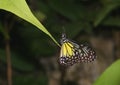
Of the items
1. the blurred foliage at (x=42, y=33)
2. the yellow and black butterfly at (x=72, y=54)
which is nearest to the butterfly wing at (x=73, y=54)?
the yellow and black butterfly at (x=72, y=54)

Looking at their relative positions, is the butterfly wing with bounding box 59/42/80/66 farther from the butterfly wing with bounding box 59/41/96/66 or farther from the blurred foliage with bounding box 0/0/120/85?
the blurred foliage with bounding box 0/0/120/85

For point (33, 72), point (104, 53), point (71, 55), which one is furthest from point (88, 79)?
point (71, 55)

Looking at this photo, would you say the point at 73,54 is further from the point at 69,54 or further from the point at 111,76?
the point at 111,76

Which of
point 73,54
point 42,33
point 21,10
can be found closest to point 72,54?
point 73,54

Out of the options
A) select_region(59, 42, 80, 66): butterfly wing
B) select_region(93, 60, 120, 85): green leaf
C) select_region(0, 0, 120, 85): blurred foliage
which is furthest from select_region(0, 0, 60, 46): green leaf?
select_region(0, 0, 120, 85): blurred foliage

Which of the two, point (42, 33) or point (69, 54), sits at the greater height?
point (42, 33)

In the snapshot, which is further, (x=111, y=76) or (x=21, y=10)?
(x=111, y=76)
